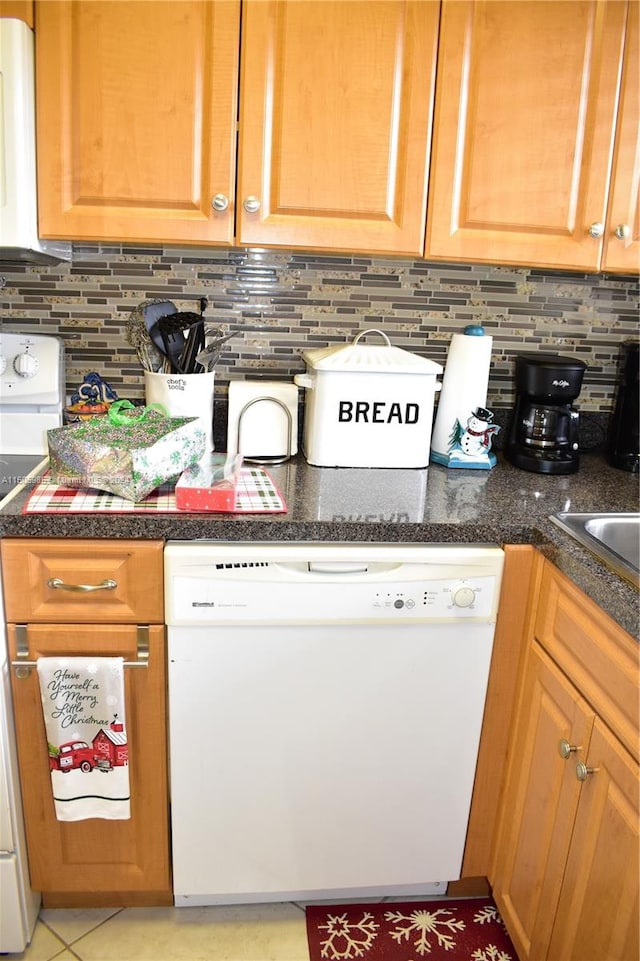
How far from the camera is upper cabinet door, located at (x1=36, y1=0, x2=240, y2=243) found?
1.48 metres

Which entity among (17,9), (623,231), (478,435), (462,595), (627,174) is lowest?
(462,595)

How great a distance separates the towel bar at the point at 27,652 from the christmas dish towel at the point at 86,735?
0.03 m

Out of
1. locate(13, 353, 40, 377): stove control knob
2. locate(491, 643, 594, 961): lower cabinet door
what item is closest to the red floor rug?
locate(491, 643, 594, 961): lower cabinet door

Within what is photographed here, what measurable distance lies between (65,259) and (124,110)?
1.35 ft

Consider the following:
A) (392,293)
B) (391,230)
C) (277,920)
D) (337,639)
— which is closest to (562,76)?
(391,230)

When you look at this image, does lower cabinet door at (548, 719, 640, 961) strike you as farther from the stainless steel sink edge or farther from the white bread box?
the white bread box

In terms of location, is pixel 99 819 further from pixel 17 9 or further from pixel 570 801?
pixel 17 9

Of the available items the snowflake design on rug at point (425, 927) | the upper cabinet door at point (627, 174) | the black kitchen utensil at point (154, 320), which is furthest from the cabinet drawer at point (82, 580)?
the upper cabinet door at point (627, 174)

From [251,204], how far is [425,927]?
156 centimetres

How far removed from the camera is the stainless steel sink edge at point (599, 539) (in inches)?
47.0

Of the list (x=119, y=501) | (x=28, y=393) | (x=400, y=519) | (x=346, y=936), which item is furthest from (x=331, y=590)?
(x=28, y=393)

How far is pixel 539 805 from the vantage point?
1373 mm

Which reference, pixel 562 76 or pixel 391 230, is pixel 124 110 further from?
pixel 562 76

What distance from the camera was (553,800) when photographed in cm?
131
